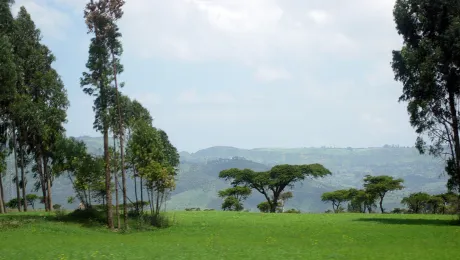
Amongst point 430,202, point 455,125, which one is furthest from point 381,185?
point 455,125

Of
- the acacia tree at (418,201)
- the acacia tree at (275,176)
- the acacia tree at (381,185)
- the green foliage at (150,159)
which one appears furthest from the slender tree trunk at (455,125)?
the acacia tree at (275,176)

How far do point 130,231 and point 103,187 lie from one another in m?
7.55

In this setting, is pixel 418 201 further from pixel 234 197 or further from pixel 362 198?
pixel 234 197

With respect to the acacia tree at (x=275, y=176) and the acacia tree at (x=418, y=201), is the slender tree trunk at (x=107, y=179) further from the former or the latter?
the acacia tree at (x=418, y=201)

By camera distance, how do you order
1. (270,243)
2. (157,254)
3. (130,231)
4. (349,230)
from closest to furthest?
1. (157,254)
2. (270,243)
3. (349,230)
4. (130,231)

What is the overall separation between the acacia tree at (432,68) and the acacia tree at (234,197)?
215 ft

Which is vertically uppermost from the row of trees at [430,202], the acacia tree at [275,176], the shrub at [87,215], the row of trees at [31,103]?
the row of trees at [31,103]

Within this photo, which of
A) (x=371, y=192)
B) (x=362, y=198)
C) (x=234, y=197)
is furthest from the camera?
(x=234, y=197)

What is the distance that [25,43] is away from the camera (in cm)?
5184

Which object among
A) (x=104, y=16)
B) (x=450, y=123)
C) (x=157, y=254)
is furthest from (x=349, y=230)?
(x=104, y=16)

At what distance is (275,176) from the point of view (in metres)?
102

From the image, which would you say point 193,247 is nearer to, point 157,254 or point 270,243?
point 157,254

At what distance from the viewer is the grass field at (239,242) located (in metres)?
25.0

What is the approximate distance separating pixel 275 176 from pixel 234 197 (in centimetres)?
1176
